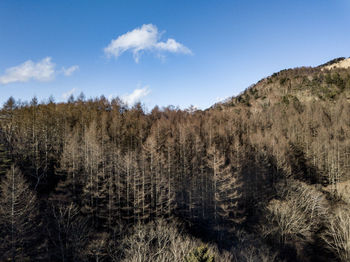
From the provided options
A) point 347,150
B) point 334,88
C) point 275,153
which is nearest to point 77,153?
point 275,153

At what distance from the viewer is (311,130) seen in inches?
2719

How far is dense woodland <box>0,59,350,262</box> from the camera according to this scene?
66.7 feet

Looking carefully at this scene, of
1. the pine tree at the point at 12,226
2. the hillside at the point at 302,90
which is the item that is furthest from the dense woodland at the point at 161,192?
the hillside at the point at 302,90

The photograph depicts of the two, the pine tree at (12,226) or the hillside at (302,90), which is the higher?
the hillside at (302,90)

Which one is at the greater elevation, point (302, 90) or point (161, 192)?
point (302, 90)

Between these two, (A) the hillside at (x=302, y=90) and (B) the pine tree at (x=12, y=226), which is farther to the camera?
(A) the hillside at (x=302, y=90)

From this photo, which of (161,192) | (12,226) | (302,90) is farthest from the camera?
(302,90)

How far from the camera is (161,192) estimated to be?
30.0 meters

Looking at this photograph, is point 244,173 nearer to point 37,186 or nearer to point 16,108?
point 37,186

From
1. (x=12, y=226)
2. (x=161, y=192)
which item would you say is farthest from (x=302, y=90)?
(x=12, y=226)

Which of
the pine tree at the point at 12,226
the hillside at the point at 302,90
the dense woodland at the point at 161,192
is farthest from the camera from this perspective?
the hillside at the point at 302,90

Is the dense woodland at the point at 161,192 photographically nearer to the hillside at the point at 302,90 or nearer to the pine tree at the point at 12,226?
the pine tree at the point at 12,226

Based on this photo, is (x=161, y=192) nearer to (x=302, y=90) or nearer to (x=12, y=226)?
(x=12, y=226)

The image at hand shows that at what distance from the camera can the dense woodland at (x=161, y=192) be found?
2034 centimetres
